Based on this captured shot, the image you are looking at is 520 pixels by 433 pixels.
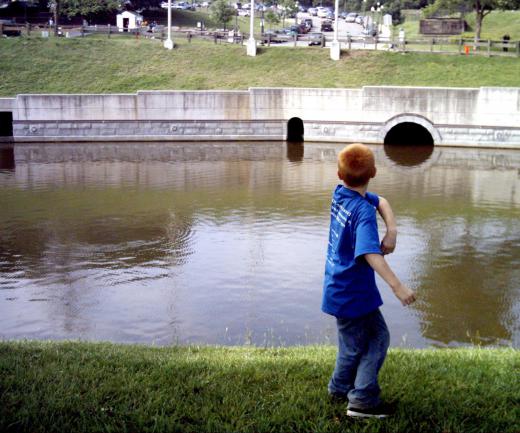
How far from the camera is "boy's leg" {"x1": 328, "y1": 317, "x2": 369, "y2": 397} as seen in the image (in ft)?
15.6

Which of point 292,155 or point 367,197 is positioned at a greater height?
point 367,197

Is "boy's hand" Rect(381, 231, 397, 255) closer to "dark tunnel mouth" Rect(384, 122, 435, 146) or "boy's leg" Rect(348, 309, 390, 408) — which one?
"boy's leg" Rect(348, 309, 390, 408)

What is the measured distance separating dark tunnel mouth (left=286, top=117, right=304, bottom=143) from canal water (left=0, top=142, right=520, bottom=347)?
7.55 m

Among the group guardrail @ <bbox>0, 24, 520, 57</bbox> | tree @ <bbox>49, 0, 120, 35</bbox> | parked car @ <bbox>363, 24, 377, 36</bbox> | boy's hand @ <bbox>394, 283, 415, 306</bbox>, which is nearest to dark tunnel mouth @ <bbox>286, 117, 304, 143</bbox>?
guardrail @ <bbox>0, 24, 520, 57</bbox>

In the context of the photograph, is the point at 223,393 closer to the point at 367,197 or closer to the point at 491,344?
the point at 367,197

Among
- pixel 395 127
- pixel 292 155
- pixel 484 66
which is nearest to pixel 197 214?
pixel 292 155

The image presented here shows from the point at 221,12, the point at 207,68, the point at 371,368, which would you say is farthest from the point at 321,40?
the point at 371,368

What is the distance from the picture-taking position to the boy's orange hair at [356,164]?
15.4ft

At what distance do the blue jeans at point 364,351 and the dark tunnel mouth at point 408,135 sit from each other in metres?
28.1

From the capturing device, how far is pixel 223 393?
203 inches

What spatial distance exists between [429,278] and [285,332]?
3.69m

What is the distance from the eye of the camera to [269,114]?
32219 mm

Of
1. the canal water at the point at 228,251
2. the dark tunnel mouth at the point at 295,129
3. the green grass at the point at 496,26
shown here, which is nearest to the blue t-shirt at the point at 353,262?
the canal water at the point at 228,251

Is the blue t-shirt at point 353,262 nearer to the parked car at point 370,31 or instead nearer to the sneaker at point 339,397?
the sneaker at point 339,397
